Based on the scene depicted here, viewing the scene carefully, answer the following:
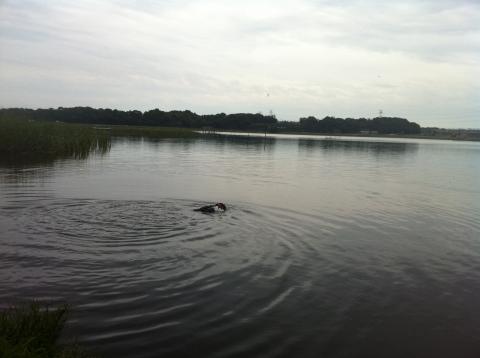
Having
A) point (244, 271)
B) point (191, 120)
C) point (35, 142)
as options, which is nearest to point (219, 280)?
point (244, 271)

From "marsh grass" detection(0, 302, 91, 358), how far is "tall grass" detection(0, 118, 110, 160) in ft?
91.4

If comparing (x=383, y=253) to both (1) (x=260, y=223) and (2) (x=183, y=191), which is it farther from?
(2) (x=183, y=191)

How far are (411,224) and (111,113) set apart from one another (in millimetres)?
147170

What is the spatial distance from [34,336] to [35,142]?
32211mm

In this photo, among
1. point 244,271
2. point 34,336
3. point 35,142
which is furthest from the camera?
point 35,142

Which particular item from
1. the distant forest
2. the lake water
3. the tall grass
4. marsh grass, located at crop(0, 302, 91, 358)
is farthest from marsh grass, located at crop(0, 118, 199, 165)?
the distant forest

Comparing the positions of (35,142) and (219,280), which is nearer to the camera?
(219,280)

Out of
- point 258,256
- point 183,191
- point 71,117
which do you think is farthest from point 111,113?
point 258,256

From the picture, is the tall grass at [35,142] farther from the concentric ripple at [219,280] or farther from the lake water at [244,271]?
the concentric ripple at [219,280]

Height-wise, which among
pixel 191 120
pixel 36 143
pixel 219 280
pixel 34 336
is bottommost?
pixel 219 280

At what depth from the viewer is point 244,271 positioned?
10516mm

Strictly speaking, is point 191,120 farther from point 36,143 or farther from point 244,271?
point 244,271

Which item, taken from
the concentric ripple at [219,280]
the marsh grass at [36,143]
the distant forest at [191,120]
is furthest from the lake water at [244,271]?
the distant forest at [191,120]

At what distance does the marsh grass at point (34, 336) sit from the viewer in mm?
4973
